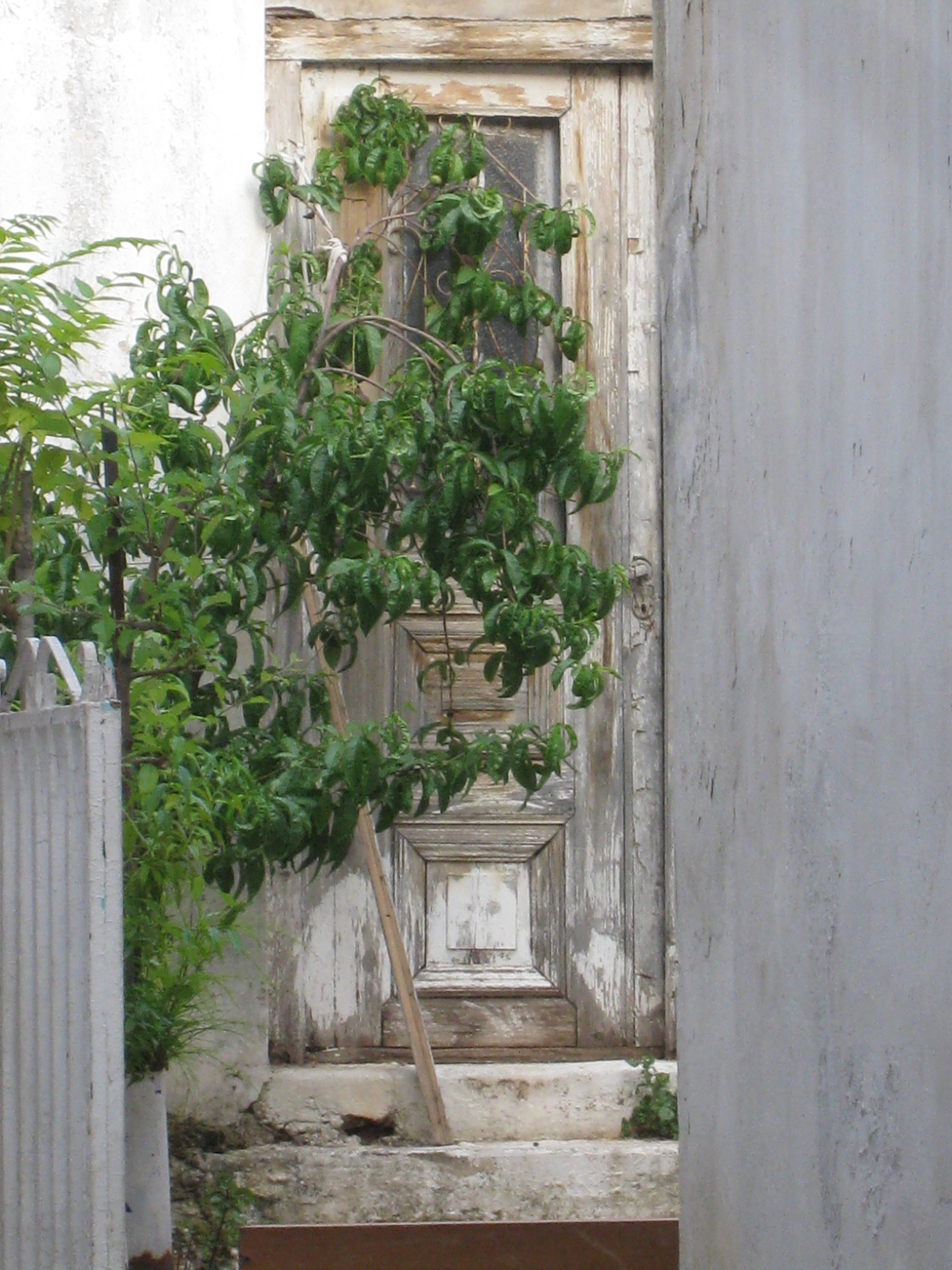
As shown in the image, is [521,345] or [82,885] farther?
[521,345]

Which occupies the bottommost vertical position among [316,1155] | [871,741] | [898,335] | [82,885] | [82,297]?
[316,1155]

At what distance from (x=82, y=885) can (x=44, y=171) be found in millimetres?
2353

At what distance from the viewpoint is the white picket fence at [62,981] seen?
185 cm

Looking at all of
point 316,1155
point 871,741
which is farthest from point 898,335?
point 316,1155

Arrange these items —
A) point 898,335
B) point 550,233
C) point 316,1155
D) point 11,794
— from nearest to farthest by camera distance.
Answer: point 898,335 < point 11,794 < point 316,1155 < point 550,233

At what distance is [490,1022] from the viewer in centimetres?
365

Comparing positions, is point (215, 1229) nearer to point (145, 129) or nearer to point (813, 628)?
point (813, 628)

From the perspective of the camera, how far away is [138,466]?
2.41 m

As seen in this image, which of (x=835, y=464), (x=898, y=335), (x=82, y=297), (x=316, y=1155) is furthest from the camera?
(x=316, y=1155)

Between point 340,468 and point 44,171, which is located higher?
point 44,171

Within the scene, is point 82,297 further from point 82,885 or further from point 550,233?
point 550,233

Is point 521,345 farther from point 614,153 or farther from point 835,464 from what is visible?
point 835,464

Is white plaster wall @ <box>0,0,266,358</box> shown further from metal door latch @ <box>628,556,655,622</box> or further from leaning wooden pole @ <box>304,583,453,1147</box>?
metal door latch @ <box>628,556,655,622</box>

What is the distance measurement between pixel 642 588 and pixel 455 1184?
1.59m
